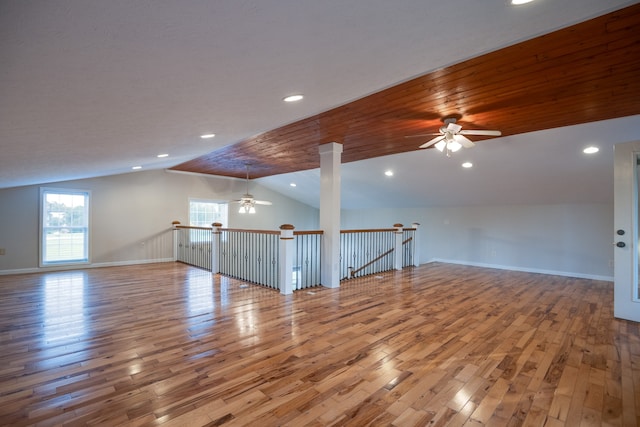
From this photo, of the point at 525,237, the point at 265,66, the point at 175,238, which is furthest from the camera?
the point at 175,238

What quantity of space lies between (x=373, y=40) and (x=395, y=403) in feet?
7.52

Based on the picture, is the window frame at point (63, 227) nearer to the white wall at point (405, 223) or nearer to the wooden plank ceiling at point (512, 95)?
the white wall at point (405, 223)

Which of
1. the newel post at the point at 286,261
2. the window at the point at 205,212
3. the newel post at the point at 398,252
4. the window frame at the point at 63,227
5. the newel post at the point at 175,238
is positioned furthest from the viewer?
the window at the point at 205,212

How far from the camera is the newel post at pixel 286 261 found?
15.3 feet

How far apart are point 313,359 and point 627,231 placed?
4221 mm

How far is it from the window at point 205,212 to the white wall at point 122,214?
9.2 inches

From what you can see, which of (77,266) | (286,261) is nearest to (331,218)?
(286,261)

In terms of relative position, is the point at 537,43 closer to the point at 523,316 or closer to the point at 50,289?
the point at 523,316

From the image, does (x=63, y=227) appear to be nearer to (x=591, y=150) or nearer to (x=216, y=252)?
(x=216, y=252)

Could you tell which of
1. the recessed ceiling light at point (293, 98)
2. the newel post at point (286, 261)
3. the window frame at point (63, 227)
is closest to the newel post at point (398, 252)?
the newel post at point (286, 261)

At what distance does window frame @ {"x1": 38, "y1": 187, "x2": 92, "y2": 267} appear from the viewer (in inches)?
255

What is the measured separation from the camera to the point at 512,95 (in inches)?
125

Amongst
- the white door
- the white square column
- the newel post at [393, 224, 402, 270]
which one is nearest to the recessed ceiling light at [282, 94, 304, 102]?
the white square column

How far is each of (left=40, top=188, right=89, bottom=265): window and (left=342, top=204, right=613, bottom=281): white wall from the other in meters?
9.18
